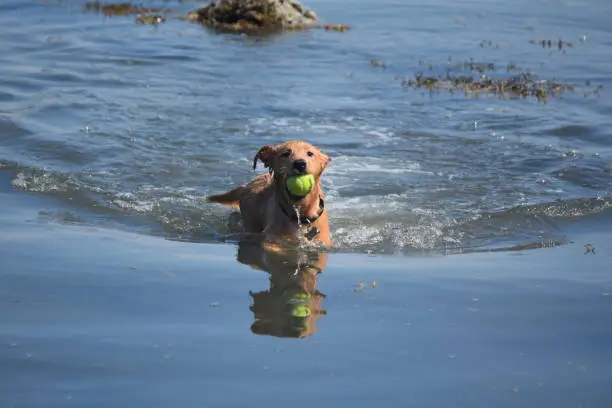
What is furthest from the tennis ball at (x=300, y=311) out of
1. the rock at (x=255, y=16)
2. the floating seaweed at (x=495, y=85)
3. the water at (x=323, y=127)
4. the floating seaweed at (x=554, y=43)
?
the rock at (x=255, y=16)

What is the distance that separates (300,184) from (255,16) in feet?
47.3

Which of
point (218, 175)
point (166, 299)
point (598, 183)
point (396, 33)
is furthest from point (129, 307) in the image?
point (396, 33)

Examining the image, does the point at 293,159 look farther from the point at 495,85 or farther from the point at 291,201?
the point at 495,85

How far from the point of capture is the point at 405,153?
13.5 metres

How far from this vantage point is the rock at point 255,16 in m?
22.8

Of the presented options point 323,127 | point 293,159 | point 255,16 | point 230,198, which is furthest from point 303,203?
point 255,16

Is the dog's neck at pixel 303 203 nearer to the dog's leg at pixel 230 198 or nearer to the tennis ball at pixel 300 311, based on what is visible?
the dog's leg at pixel 230 198

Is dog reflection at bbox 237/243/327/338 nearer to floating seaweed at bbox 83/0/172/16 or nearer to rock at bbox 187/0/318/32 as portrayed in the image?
rock at bbox 187/0/318/32

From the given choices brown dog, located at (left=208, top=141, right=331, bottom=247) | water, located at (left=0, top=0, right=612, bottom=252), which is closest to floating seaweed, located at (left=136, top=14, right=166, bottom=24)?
water, located at (left=0, top=0, right=612, bottom=252)

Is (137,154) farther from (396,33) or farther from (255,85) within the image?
(396,33)

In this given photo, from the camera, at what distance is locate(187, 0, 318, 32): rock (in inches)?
897

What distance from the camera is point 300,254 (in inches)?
364

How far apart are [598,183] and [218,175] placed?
451 centimetres

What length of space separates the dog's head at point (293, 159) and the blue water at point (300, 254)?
760mm
